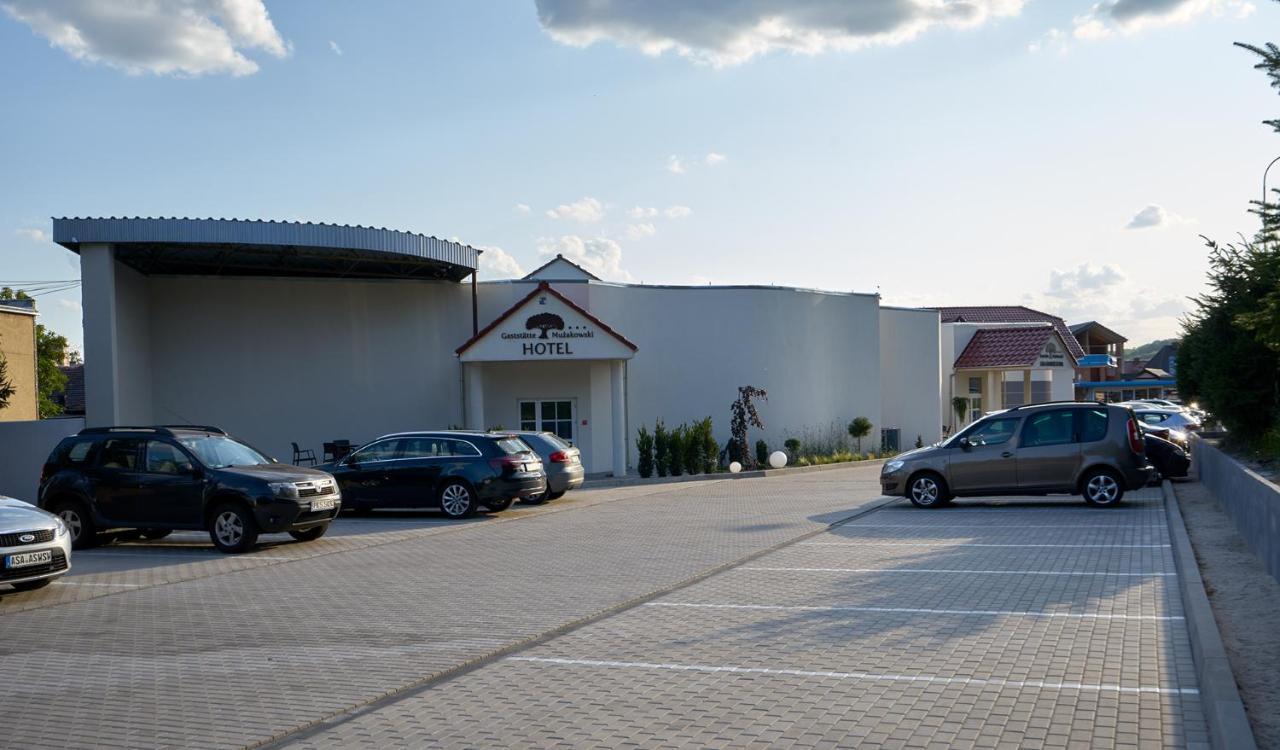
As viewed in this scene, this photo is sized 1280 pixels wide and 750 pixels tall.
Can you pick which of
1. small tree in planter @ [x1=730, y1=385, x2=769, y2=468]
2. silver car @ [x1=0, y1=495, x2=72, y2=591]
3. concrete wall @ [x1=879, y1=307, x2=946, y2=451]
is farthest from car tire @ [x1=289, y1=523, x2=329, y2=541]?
concrete wall @ [x1=879, y1=307, x2=946, y2=451]

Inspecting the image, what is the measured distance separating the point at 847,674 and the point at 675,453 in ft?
73.2

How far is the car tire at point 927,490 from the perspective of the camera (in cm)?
1945

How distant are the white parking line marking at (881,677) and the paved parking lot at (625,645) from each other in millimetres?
29

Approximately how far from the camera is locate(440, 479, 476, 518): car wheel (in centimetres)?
1988

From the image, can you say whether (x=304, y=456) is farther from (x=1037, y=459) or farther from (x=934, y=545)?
(x=934, y=545)

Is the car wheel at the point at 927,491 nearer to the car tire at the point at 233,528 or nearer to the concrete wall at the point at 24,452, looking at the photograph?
the car tire at the point at 233,528

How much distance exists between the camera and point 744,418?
3256cm

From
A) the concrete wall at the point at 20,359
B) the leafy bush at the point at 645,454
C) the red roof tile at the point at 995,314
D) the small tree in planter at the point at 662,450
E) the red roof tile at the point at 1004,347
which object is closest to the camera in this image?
the leafy bush at the point at 645,454

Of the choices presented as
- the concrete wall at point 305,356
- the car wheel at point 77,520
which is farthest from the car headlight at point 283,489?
the concrete wall at point 305,356

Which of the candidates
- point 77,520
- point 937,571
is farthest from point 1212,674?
point 77,520

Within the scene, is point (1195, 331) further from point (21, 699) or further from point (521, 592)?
point (21, 699)

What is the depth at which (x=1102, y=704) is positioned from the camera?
22.1 ft

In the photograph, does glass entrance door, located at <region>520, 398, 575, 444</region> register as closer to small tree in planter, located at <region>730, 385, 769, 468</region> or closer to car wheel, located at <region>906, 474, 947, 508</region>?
small tree in planter, located at <region>730, 385, 769, 468</region>

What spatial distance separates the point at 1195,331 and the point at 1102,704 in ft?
66.2
